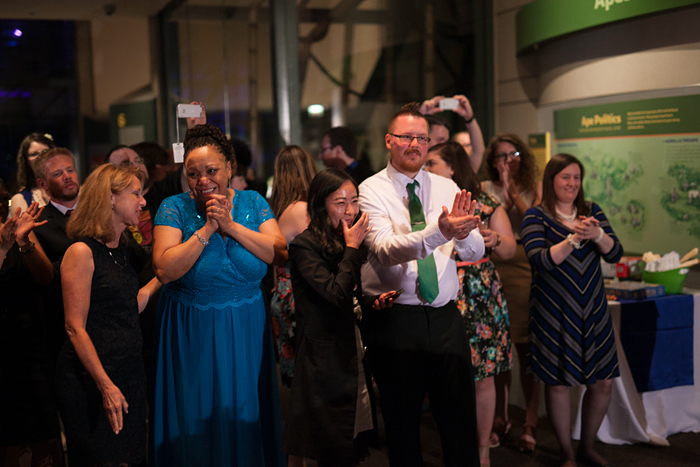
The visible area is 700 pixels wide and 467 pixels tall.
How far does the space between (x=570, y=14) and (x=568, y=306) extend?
2711mm

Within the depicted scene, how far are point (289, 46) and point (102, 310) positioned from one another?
13.0ft

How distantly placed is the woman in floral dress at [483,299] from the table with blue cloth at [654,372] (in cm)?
73

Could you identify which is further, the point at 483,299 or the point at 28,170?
the point at 28,170

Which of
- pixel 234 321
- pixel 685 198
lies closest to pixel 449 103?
pixel 685 198

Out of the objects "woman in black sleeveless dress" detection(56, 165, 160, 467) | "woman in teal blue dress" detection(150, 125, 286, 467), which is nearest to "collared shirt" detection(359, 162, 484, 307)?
"woman in teal blue dress" detection(150, 125, 286, 467)

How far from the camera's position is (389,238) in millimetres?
2354

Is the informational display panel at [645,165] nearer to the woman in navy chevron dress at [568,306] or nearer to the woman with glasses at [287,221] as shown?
the woman in navy chevron dress at [568,306]

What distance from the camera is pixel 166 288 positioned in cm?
251

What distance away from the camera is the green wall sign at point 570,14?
4.19m

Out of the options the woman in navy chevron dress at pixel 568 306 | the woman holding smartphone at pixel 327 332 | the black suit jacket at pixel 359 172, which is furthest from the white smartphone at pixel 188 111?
the woman in navy chevron dress at pixel 568 306

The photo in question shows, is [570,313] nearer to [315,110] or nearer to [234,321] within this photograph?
[234,321]

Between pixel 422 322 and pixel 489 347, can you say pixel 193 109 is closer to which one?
pixel 422 322

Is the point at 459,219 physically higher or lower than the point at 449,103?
lower

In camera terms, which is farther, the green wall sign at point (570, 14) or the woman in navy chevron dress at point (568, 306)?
the green wall sign at point (570, 14)
